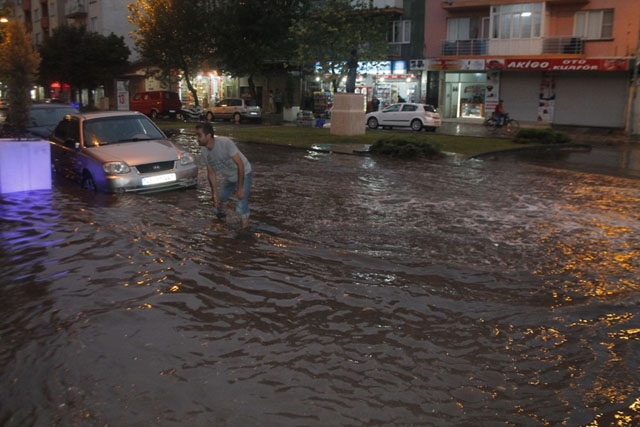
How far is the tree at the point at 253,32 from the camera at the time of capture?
135 ft

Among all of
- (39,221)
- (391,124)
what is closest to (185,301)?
(39,221)

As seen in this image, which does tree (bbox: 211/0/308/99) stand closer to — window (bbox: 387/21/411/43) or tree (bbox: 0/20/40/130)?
window (bbox: 387/21/411/43)

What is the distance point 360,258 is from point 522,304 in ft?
7.15

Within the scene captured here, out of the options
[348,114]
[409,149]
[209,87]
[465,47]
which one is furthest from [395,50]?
[409,149]

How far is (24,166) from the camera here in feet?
38.2

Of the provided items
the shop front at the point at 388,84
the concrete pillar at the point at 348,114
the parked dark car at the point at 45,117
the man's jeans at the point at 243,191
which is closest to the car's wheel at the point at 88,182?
the man's jeans at the point at 243,191

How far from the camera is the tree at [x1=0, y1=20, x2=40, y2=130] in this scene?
59.1 ft

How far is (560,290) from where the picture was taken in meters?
6.55

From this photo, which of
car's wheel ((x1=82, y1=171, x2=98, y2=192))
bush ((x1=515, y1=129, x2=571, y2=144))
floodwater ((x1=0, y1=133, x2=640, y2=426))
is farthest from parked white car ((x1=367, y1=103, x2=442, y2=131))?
car's wheel ((x1=82, y1=171, x2=98, y2=192))

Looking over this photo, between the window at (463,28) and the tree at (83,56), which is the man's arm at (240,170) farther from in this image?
the tree at (83,56)

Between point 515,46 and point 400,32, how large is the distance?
863cm

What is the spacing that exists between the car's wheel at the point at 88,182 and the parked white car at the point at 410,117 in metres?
22.3

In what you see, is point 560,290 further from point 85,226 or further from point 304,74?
point 304,74

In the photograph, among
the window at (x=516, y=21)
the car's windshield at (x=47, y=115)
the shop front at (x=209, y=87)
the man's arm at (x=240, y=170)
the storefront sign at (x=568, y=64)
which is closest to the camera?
the man's arm at (x=240, y=170)
